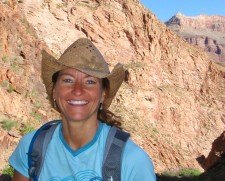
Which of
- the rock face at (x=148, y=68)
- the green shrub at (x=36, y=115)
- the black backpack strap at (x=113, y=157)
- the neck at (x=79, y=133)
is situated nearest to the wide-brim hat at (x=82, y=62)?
the neck at (x=79, y=133)

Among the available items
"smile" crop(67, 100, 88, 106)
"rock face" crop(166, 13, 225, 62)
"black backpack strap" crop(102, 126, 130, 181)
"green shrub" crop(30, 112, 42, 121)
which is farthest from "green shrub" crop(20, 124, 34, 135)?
"rock face" crop(166, 13, 225, 62)

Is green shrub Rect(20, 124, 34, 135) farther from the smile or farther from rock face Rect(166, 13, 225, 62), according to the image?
rock face Rect(166, 13, 225, 62)

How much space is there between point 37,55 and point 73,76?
20029mm

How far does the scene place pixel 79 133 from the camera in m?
2.68

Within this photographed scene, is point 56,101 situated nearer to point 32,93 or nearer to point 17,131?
point 17,131

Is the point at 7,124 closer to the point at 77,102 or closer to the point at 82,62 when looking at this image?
the point at 77,102

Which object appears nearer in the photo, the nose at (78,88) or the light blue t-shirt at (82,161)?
the light blue t-shirt at (82,161)

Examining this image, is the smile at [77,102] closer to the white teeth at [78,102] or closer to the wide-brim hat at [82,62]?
the white teeth at [78,102]

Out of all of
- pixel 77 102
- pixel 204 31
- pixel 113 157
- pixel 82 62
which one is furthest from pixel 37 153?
pixel 204 31

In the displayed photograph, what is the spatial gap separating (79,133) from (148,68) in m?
33.8

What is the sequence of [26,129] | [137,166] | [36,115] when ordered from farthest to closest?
[36,115] < [26,129] < [137,166]

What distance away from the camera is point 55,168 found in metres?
2.57

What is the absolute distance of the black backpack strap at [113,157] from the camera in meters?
2.31

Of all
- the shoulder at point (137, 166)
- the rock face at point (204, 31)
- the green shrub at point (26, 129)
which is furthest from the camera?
the rock face at point (204, 31)
